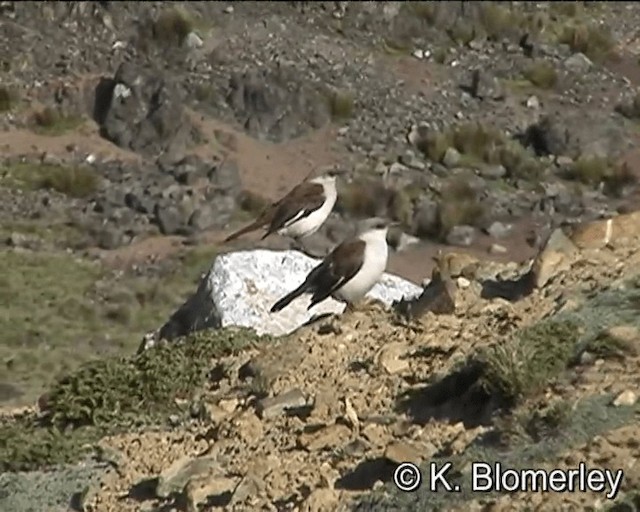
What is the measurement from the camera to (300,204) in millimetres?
14578

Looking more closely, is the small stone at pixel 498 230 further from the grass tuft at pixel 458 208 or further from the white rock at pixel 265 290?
the white rock at pixel 265 290

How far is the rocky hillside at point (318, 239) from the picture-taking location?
770 cm

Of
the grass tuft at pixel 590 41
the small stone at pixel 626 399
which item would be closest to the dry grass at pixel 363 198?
the grass tuft at pixel 590 41

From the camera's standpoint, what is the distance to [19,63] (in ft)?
92.3

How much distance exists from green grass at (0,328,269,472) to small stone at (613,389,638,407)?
2.76 metres

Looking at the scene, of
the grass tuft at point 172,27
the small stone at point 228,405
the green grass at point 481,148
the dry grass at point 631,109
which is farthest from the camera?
the grass tuft at point 172,27

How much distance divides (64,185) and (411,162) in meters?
5.53

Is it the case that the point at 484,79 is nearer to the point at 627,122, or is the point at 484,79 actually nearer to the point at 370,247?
the point at 627,122

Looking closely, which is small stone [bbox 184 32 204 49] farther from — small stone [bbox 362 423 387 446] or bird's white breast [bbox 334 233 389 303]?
small stone [bbox 362 423 387 446]

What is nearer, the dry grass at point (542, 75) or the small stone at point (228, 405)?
the small stone at point (228, 405)

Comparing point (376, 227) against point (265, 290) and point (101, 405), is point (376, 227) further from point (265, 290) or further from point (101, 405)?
point (101, 405)

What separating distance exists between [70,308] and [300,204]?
5.15 m

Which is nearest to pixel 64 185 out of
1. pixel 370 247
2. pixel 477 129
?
pixel 477 129

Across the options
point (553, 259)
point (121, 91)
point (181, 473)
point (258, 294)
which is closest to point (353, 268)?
point (553, 259)
